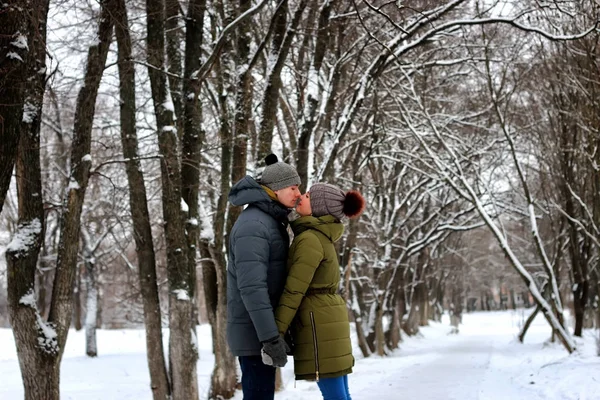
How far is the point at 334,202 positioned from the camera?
13.8ft

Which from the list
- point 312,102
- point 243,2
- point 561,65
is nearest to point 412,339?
point 561,65

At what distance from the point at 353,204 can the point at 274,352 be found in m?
1.18

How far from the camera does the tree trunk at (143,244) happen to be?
9.18 meters

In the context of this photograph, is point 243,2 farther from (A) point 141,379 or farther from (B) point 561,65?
(A) point 141,379

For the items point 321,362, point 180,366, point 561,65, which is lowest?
point 180,366

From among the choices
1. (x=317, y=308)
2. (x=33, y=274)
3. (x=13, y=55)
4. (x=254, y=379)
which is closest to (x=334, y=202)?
(x=317, y=308)

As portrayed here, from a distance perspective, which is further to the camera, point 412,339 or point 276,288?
point 412,339

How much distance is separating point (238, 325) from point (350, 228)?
13.3m

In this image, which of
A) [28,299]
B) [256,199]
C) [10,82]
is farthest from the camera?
[28,299]

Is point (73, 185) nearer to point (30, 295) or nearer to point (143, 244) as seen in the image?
point (30, 295)

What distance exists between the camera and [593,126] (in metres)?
12.4

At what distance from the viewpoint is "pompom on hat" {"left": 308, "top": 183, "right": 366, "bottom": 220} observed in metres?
4.20

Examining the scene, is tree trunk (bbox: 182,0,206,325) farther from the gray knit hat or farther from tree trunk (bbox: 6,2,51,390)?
the gray knit hat

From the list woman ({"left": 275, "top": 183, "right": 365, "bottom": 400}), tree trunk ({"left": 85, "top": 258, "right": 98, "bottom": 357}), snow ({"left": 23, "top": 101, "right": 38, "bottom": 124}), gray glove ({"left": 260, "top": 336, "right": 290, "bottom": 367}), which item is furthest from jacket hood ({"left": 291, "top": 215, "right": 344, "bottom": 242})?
tree trunk ({"left": 85, "top": 258, "right": 98, "bottom": 357})
